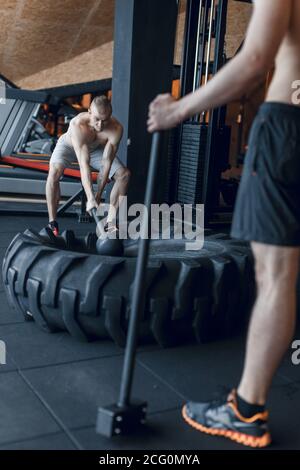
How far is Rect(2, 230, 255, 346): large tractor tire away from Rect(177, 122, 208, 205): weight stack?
200cm

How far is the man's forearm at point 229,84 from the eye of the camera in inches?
40.7

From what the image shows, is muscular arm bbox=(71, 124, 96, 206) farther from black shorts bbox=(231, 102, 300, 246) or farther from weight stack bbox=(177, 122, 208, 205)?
black shorts bbox=(231, 102, 300, 246)

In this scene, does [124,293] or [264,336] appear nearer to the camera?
[264,336]

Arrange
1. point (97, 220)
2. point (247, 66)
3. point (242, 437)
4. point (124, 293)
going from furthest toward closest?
1. point (97, 220)
2. point (124, 293)
3. point (242, 437)
4. point (247, 66)

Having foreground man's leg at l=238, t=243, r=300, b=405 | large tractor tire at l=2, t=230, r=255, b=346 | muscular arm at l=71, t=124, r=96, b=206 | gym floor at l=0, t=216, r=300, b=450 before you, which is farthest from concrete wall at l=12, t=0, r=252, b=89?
foreground man's leg at l=238, t=243, r=300, b=405

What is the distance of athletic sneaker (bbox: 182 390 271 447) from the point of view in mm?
1170

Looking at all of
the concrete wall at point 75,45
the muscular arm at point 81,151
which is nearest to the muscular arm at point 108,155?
the muscular arm at point 81,151

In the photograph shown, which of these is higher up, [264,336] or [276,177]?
[276,177]

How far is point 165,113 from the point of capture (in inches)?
44.1

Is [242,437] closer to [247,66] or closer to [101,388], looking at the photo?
[101,388]

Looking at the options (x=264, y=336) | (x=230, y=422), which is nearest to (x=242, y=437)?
(x=230, y=422)

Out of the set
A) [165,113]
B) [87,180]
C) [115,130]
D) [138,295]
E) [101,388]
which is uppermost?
[115,130]

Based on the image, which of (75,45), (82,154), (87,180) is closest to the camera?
(87,180)

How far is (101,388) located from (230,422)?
40 centimetres
